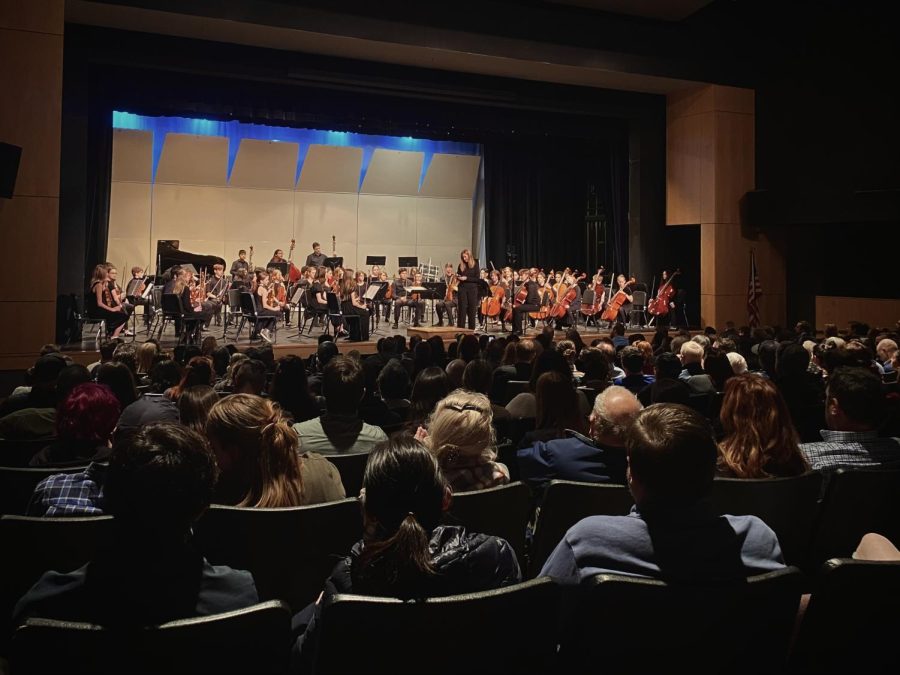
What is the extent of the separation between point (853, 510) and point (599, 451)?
2.49 ft

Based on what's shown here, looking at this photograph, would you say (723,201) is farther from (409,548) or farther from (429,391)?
(409,548)

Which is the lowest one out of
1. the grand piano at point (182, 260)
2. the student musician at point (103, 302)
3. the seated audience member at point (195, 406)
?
the seated audience member at point (195, 406)

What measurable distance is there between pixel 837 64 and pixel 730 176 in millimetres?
2176

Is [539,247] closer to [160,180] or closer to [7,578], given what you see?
[160,180]

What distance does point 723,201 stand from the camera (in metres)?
12.7

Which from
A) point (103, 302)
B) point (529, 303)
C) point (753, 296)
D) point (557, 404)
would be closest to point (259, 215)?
point (529, 303)

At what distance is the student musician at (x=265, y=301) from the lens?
32.0 ft

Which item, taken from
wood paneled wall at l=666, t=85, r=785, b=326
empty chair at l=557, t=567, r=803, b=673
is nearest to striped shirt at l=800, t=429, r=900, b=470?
empty chair at l=557, t=567, r=803, b=673

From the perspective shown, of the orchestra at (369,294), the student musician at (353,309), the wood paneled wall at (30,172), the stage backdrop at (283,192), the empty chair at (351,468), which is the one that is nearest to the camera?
the empty chair at (351,468)

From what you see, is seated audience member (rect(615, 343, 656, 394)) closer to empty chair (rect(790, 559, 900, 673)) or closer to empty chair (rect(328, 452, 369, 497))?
empty chair (rect(328, 452, 369, 497))

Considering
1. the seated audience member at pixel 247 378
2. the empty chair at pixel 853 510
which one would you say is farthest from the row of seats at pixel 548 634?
the seated audience member at pixel 247 378

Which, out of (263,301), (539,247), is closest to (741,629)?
(263,301)

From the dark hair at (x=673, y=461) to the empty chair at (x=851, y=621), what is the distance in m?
0.27

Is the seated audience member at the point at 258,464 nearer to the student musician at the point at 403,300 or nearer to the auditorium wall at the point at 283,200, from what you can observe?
the student musician at the point at 403,300
